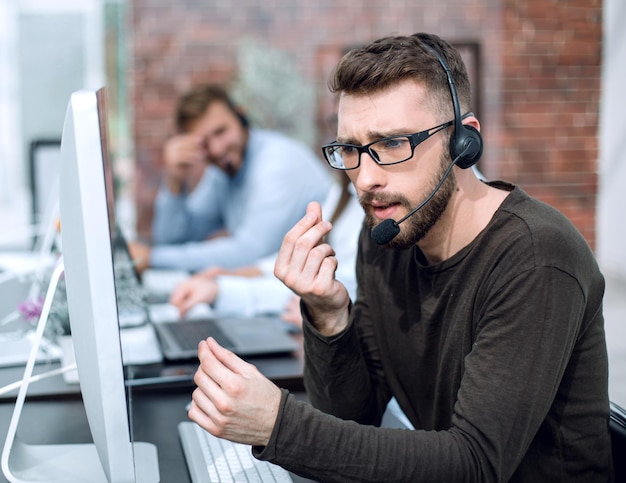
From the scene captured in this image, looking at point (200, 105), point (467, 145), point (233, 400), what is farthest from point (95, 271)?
point (200, 105)

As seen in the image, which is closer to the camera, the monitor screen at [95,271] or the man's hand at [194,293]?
the monitor screen at [95,271]

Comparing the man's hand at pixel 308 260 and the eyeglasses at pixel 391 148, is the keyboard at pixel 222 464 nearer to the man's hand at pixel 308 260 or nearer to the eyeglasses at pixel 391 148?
the man's hand at pixel 308 260

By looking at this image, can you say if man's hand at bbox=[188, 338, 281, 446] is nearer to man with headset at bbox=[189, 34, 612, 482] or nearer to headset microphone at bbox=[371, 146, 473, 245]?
man with headset at bbox=[189, 34, 612, 482]

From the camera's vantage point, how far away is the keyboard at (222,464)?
3.25ft

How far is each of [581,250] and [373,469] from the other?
1.29ft

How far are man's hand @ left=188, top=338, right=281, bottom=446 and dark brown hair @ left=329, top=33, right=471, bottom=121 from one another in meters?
0.44

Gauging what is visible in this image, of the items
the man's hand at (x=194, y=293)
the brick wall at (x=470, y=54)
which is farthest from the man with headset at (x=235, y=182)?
the brick wall at (x=470, y=54)

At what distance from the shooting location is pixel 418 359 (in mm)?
1231

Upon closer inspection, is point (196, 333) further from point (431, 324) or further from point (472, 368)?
point (472, 368)

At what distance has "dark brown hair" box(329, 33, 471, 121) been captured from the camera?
1.06m

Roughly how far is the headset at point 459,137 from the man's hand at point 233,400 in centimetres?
45

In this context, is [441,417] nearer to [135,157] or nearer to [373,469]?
[373,469]

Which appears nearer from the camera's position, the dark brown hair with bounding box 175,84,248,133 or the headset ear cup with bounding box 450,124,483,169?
the headset ear cup with bounding box 450,124,483,169

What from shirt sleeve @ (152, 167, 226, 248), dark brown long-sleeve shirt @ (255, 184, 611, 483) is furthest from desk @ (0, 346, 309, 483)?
shirt sleeve @ (152, 167, 226, 248)
